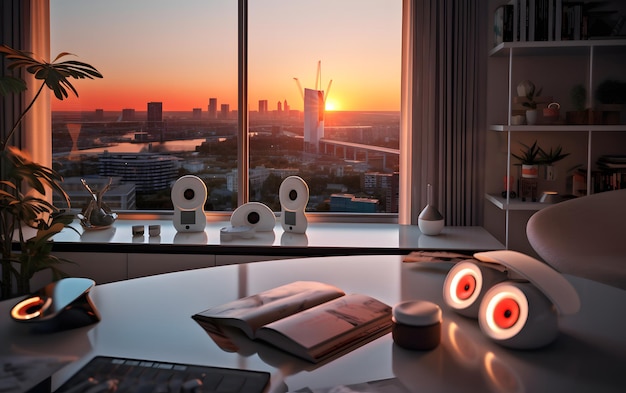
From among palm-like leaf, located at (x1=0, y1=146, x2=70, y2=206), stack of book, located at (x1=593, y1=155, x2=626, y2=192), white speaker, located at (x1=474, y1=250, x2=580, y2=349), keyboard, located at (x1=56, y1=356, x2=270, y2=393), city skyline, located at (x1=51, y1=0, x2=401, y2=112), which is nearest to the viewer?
keyboard, located at (x1=56, y1=356, x2=270, y2=393)

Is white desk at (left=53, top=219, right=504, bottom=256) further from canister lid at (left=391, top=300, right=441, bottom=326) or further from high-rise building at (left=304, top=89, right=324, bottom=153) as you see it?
canister lid at (left=391, top=300, right=441, bottom=326)

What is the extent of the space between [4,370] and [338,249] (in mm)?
2074

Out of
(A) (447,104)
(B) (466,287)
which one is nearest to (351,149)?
(A) (447,104)

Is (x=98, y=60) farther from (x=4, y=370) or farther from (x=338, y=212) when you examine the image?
(x=4, y=370)

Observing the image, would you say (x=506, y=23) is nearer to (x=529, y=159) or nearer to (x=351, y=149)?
(x=529, y=159)

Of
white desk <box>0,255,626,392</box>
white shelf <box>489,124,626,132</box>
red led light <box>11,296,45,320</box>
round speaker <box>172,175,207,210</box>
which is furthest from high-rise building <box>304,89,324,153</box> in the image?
red led light <box>11,296,45,320</box>

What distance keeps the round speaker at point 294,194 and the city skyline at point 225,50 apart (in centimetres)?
67

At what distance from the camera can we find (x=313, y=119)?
3967 mm

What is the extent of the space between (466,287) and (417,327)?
26 centimetres

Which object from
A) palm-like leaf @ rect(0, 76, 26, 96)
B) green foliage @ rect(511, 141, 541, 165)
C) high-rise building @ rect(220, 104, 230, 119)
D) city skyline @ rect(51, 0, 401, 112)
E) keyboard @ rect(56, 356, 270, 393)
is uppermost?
city skyline @ rect(51, 0, 401, 112)

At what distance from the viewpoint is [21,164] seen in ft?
10.2

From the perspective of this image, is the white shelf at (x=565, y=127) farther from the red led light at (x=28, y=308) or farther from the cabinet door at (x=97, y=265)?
the red led light at (x=28, y=308)

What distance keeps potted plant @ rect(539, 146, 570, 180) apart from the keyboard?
2746mm

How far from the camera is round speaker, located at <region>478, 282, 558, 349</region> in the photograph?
124cm
